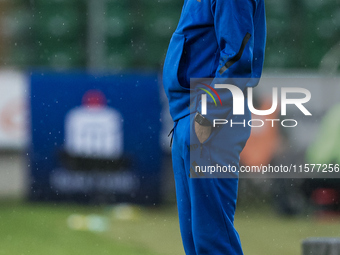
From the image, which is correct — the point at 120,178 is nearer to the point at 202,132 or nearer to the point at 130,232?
the point at 130,232

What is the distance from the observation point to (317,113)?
733cm

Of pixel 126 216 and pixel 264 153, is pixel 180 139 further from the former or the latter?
pixel 264 153

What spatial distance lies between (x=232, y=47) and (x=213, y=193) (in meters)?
0.57

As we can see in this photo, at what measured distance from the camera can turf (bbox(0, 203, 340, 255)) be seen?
4973 millimetres

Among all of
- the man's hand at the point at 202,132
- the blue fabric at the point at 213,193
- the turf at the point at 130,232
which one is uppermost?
the man's hand at the point at 202,132

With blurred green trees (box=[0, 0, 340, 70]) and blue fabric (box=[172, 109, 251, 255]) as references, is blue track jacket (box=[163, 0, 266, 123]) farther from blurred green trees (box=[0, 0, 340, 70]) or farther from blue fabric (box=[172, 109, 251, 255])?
blurred green trees (box=[0, 0, 340, 70])

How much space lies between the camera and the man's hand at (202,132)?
8.05 ft

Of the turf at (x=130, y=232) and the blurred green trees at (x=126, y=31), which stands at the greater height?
the blurred green trees at (x=126, y=31)

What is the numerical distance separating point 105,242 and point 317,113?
3223 mm

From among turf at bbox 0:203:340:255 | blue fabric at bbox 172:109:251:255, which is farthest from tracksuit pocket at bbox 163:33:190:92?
turf at bbox 0:203:340:255

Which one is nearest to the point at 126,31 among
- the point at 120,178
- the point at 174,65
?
the point at 120,178

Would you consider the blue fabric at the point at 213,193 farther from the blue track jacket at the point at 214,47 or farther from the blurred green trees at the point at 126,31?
the blurred green trees at the point at 126,31

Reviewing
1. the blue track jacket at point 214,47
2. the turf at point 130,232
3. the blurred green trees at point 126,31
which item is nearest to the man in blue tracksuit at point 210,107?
the blue track jacket at point 214,47

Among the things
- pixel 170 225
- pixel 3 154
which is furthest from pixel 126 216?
pixel 3 154
